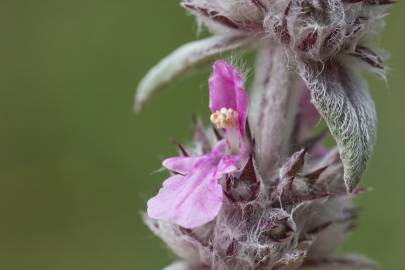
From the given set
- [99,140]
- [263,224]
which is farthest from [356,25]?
[99,140]

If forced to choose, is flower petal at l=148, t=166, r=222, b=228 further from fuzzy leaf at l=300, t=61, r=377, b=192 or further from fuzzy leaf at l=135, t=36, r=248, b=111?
fuzzy leaf at l=135, t=36, r=248, b=111

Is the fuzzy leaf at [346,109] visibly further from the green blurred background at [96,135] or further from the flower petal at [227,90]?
the green blurred background at [96,135]

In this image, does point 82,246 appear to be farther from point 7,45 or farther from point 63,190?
point 7,45

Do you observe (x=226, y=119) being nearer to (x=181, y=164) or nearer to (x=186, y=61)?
(x=181, y=164)

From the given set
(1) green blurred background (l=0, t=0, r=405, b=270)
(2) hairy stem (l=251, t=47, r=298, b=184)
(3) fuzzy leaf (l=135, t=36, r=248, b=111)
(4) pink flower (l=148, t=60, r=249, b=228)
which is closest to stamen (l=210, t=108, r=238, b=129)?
(4) pink flower (l=148, t=60, r=249, b=228)

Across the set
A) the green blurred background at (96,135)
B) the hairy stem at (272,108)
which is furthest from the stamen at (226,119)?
the green blurred background at (96,135)
